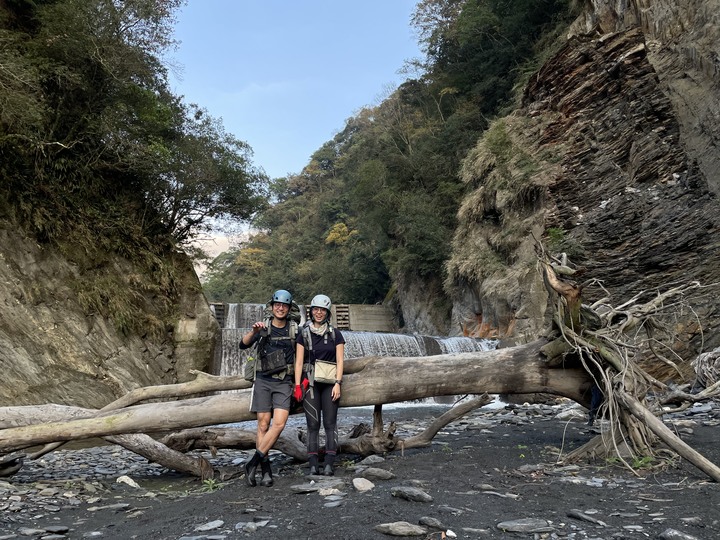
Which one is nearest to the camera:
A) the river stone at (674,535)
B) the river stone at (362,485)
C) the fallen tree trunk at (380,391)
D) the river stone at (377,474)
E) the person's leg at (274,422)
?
the river stone at (674,535)

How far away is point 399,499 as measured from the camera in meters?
4.16

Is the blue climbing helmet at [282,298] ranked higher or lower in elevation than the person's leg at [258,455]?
higher

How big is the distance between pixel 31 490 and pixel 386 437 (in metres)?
3.89

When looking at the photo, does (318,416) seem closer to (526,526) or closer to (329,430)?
(329,430)

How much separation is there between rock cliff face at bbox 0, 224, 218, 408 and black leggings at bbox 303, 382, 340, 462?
7850 millimetres

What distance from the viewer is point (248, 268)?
205 feet

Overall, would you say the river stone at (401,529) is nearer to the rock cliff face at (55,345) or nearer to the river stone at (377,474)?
the river stone at (377,474)

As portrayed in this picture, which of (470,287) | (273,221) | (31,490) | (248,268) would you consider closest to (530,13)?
(470,287)

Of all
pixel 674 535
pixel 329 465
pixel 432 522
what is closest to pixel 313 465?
pixel 329 465

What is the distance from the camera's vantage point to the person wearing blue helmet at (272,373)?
5.28 metres

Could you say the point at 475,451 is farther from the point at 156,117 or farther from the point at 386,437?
the point at 156,117

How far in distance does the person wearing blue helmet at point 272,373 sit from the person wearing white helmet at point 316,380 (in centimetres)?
12

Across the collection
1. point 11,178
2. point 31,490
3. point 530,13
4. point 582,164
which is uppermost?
point 530,13

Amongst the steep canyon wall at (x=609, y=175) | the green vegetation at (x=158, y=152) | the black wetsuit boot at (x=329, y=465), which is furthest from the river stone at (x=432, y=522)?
the green vegetation at (x=158, y=152)
